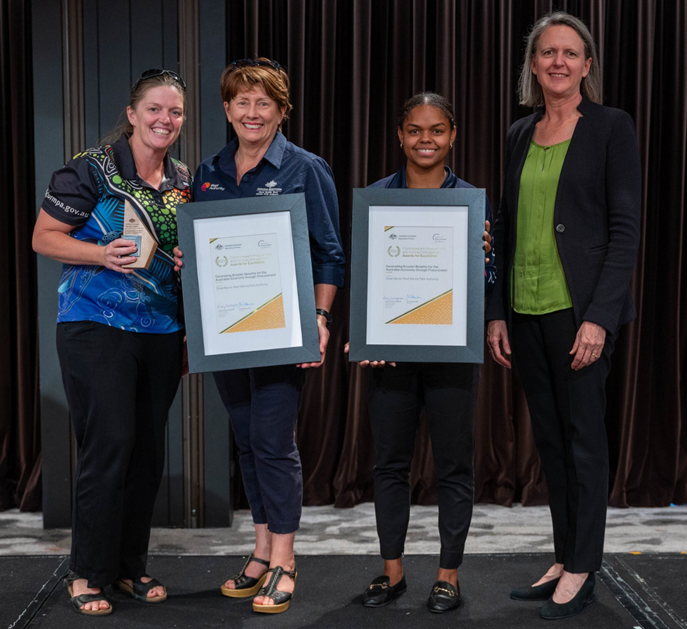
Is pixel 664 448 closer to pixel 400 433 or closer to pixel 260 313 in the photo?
pixel 400 433

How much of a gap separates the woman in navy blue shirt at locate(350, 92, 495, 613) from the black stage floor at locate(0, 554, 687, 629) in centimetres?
9

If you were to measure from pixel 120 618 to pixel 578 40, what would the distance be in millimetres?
2100

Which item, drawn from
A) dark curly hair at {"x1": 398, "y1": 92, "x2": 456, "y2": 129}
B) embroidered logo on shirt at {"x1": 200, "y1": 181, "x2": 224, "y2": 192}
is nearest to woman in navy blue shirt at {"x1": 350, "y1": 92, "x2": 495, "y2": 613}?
dark curly hair at {"x1": 398, "y1": 92, "x2": 456, "y2": 129}

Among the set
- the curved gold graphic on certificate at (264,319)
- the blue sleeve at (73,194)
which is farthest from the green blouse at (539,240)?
the blue sleeve at (73,194)

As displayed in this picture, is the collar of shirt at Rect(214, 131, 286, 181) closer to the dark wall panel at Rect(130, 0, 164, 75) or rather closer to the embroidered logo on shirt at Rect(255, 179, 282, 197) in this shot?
the embroidered logo on shirt at Rect(255, 179, 282, 197)

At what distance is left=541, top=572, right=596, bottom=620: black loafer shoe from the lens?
2.12 metres

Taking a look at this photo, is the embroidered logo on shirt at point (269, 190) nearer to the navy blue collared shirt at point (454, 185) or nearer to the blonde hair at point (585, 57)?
the navy blue collared shirt at point (454, 185)

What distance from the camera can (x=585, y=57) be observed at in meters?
2.14

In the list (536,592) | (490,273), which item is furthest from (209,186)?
(536,592)

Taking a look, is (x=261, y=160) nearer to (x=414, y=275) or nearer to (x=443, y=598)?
(x=414, y=275)

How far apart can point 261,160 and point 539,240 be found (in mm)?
838

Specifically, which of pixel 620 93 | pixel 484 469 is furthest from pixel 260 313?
pixel 620 93

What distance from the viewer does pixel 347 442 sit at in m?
3.47

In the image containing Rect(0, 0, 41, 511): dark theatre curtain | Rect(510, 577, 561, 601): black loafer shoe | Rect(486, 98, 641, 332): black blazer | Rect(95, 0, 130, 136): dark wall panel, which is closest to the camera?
Rect(486, 98, 641, 332): black blazer
